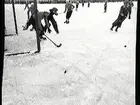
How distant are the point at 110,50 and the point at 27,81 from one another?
357 centimetres

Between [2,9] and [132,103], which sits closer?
[2,9]

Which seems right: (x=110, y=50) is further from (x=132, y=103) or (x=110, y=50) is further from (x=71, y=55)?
(x=132, y=103)

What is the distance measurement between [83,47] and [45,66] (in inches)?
96.4

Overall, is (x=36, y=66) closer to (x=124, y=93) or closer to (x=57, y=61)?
(x=57, y=61)

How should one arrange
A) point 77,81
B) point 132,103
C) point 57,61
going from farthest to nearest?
point 57,61
point 77,81
point 132,103

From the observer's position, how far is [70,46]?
8211 millimetres

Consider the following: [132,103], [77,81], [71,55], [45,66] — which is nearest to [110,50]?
[71,55]

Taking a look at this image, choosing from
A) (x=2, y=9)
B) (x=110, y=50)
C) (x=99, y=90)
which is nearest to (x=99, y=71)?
(x=99, y=90)

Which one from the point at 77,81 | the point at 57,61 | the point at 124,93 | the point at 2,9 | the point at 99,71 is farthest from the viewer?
the point at 57,61

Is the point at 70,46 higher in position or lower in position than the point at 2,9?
lower

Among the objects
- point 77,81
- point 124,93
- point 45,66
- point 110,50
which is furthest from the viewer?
point 110,50

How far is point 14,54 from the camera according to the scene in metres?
6.92

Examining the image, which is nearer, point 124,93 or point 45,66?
point 124,93

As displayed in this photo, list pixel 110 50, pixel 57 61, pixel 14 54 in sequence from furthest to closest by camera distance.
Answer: pixel 110 50 → pixel 14 54 → pixel 57 61
